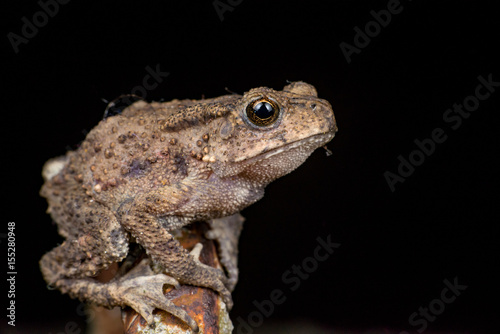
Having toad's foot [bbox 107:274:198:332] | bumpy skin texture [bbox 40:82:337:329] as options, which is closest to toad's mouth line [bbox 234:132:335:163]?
bumpy skin texture [bbox 40:82:337:329]

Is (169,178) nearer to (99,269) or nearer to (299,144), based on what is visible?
(99,269)

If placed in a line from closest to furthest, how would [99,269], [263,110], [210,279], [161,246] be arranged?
[263,110], [161,246], [210,279], [99,269]

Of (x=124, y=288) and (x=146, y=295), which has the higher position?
(x=124, y=288)

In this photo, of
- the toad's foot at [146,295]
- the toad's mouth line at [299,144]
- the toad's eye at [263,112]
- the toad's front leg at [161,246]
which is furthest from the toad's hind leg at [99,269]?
the toad's eye at [263,112]

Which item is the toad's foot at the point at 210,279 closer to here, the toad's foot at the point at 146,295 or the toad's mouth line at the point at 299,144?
the toad's foot at the point at 146,295

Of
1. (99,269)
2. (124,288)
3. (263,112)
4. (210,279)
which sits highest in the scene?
(263,112)

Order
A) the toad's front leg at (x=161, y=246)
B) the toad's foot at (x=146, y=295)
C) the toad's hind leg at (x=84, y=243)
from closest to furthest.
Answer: the toad's foot at (x=146, y=295) → the toad's front leg at (x=161, y=246) → the toad's hind leg at (x=84, y=243)

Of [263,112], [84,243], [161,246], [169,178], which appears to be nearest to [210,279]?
[161,246]

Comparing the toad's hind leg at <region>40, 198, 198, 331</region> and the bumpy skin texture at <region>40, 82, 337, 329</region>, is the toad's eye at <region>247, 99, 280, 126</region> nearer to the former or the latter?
the bumpy skin texture at <region>40, 82, 337, 329</region>
